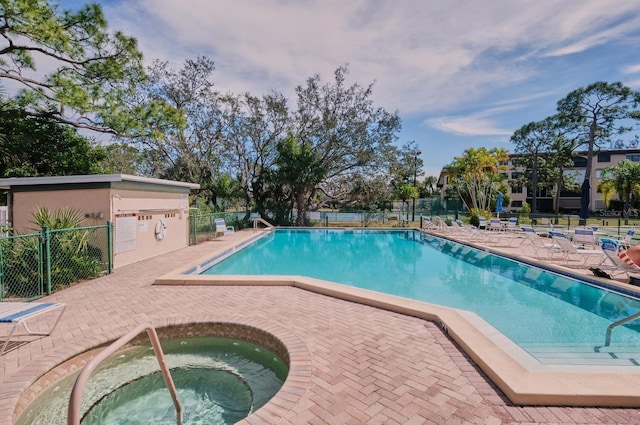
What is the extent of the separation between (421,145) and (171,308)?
75.6 feet

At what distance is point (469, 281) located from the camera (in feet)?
30.6

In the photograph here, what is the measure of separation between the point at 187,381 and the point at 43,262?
4752 mm

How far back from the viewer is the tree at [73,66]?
1126 centimetres

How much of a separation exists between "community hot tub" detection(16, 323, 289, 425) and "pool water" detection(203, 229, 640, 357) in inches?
153

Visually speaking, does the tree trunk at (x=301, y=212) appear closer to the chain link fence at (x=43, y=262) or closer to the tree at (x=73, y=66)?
the tree at (x=73, y=66)

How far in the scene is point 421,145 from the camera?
24938 mm

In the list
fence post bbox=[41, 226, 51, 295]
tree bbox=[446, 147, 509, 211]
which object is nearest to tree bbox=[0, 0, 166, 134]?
fence post bbox=[41, 226, 51, 295]

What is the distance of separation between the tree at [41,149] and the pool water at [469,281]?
8.67 metres

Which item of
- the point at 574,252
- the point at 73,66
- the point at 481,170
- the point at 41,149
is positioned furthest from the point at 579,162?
the point at 41,149

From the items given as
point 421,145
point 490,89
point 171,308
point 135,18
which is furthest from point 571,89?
point 171,308

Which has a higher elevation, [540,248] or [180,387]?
[540,248]

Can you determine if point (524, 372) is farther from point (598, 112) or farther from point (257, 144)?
point (598, 112)

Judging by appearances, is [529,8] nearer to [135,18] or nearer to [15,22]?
[135,18]

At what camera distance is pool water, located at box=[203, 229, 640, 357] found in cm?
577
